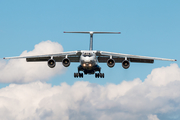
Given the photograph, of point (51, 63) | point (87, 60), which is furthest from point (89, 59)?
point (51, 63)

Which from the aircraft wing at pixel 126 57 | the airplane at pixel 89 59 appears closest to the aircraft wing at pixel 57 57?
the airplane at pixel 89 59

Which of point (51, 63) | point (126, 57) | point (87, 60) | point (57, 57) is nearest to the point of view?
point (87, 60)

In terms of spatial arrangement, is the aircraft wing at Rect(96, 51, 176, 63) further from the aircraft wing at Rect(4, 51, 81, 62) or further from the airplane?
the aircraft wing at Rect(4, 51, 81, 62)

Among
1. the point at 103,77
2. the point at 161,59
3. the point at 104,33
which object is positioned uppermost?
the point at 104,33

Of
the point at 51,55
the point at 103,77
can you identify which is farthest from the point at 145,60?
the point at 51,55

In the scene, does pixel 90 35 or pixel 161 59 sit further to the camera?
pixel 90 35

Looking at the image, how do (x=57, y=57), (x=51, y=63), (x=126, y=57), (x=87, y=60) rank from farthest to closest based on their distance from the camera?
(x=57, y=57)
(x=126, y=57)
(x=51, y=63)
(x=87, y=60)

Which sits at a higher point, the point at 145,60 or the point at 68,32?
the point at 68,32

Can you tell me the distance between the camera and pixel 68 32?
140 ft

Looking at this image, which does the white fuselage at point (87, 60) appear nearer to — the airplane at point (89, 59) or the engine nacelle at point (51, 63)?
the airplane at point (89, 59)

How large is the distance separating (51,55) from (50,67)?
1853mm

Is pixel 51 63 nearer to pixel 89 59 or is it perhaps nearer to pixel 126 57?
pixel 89 59

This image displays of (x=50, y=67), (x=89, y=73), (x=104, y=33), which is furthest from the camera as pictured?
(x=104, y=33)

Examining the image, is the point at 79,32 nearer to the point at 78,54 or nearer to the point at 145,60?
the point at 78,54
